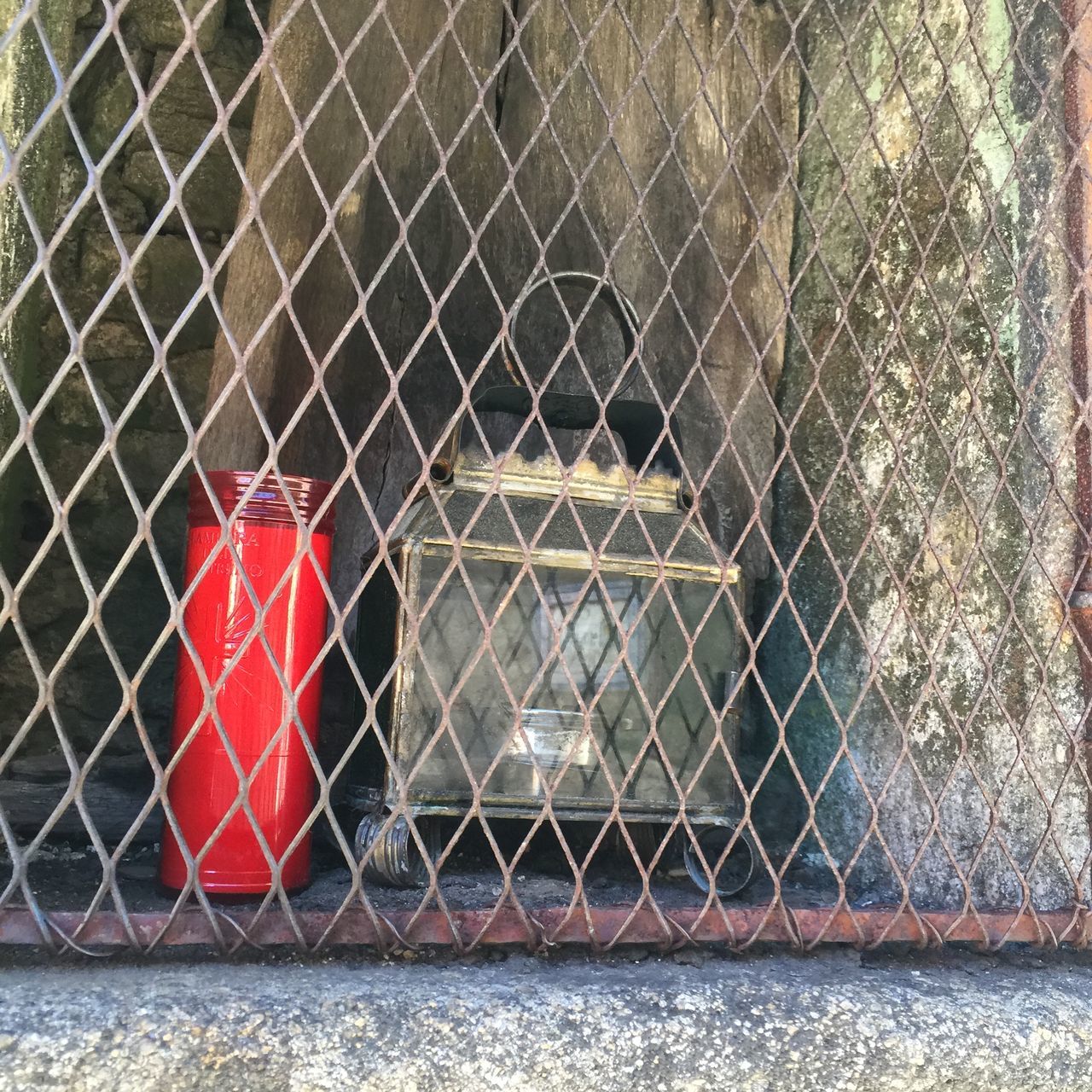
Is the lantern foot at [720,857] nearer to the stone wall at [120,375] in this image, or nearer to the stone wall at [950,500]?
the stone wall at [950,500]

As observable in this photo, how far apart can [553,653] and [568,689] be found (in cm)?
15

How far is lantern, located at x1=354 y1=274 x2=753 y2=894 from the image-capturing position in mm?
1246

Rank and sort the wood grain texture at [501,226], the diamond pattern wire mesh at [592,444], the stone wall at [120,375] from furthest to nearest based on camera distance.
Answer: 1. the wood grain texture at [501,226]
2. the stone wall at [120,375]
3. the diamond pattern wire mesh at [592,444]

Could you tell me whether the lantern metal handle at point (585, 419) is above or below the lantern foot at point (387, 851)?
above

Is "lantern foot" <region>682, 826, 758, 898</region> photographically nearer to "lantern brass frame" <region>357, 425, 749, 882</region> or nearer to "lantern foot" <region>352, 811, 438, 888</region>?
"lantern brass frame" <region>357, 425, 749, 882</region>

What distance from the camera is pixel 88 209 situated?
158 centimetres

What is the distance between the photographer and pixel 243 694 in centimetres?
120

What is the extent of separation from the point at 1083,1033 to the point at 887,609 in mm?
628

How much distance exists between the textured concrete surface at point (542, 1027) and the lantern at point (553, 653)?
21cm

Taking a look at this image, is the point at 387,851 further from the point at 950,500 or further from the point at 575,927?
the point at 950,500

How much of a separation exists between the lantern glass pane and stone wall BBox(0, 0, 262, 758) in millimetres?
545

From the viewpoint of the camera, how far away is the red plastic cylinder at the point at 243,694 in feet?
3.90

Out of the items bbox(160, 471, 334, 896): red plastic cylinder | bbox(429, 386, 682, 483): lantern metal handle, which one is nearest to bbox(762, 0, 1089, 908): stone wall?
bbox(429, 386, 682, 483): lantern metal handle

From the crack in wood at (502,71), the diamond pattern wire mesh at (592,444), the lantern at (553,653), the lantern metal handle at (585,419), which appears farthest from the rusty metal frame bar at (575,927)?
the crack in wood at (502,71)
